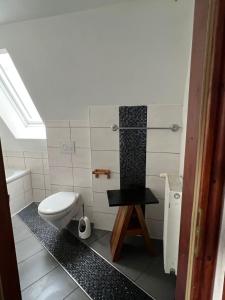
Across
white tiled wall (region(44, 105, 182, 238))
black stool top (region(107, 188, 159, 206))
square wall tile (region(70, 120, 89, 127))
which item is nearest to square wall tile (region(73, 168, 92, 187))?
white tiled wall (region(44, 105, 182, 238))

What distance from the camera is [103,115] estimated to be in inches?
84.7

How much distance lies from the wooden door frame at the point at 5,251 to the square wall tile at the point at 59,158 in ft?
5.68

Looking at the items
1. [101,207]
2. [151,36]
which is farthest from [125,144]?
[151,36]

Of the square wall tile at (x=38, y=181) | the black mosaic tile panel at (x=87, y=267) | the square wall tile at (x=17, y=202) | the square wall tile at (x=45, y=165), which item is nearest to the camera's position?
the black mosaic tile panel at (x=87, y=267)

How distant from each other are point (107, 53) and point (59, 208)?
4.97 ft

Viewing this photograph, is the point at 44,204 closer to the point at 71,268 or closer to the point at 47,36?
the point at 71,268

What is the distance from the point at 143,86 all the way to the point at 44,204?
1528 millimetres

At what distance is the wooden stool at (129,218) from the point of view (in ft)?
6.23

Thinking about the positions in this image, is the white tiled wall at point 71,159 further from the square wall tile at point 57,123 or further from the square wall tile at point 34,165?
the square wall tile at point 34,165

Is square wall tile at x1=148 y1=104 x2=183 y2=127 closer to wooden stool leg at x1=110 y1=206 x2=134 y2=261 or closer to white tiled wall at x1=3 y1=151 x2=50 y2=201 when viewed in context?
wooden stool leg at x1=110 y1=206 x2=134 y2=261

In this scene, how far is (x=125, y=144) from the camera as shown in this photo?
2156mm

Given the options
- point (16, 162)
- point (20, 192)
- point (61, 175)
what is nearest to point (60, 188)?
point (61, 175)

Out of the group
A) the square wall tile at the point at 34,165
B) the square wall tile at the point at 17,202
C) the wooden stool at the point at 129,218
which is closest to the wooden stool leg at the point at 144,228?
the wooden stool at the point at 129,218

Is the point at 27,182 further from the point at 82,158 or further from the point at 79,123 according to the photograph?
the point at 79,123
